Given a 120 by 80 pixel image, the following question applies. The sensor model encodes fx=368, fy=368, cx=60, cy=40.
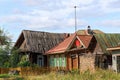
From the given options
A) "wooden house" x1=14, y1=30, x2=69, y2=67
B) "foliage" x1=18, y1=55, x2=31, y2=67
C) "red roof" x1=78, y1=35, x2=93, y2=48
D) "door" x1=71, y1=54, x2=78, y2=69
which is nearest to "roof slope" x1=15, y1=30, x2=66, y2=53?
"wooden house" x1=14, y1=30, x2=69, y2=67

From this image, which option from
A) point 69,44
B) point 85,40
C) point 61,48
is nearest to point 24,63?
point 61,48

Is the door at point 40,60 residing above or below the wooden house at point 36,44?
below

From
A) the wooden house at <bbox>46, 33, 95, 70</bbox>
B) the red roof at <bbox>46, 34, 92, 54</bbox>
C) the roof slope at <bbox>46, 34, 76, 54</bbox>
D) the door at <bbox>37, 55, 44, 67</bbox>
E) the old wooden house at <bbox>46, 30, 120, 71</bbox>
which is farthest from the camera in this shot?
the door at <bbox>37, 55, 44, 67</bbox>

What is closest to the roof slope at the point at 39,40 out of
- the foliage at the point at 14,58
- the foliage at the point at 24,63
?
the foliage at the point at 24,63

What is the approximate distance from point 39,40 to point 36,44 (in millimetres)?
1243

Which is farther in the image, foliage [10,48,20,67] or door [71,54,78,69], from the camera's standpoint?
foliage [10,48,20,67]

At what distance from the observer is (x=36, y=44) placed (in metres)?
53.6

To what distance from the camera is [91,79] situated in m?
16.5

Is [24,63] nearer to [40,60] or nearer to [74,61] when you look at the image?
[40,60]

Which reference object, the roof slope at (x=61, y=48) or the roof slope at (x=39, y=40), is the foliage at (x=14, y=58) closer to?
the roof slope at (x=39, y=40)

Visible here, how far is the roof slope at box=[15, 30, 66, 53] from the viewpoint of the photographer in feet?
175

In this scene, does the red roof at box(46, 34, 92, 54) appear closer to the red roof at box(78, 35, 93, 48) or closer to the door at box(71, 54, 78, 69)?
the red roof at box(78, 35, 93, 48)

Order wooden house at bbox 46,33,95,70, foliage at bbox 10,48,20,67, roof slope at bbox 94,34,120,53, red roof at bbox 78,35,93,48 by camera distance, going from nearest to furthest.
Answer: roof slope at bbox 94,34,120,53
wooden house at bbox 46,33,95,70
red roof at bbox 78,35,93,48
foliage at bbox 10,48,20,67

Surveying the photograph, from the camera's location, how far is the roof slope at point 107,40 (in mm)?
40394
